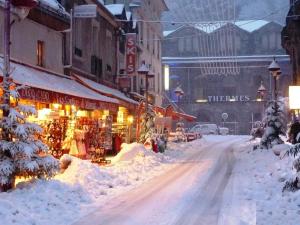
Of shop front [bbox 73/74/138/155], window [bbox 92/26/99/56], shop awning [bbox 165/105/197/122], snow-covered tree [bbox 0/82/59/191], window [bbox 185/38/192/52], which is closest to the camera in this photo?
snow-covered tree [bbox 0/82/59/191]

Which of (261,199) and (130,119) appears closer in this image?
(261,199)

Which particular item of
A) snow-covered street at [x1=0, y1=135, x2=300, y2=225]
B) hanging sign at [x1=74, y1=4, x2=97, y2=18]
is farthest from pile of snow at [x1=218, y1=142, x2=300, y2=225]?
hanging sign at [x1=74, y1=4, x2=97, y2=18]

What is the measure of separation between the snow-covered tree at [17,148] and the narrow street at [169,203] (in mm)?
1710

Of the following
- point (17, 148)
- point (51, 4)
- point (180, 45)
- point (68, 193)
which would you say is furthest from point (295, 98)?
point (180, 45)

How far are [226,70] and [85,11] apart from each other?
4405 centimetres

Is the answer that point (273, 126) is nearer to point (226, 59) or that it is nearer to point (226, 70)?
point (226, 59)

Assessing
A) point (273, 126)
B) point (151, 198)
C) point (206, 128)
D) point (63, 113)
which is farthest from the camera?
point (206, 128)

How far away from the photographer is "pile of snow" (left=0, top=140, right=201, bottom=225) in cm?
933

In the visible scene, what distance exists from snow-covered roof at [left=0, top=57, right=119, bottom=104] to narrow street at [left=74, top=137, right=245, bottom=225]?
14.4ft

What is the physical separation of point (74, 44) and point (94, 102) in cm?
490

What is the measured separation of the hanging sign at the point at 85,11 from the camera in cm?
2375

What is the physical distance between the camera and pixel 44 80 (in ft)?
58.1

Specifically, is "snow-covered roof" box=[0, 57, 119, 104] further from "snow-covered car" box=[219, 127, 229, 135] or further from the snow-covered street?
"snow-covered car" box=[219, 127, 229, 135]

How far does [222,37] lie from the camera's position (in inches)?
2562
